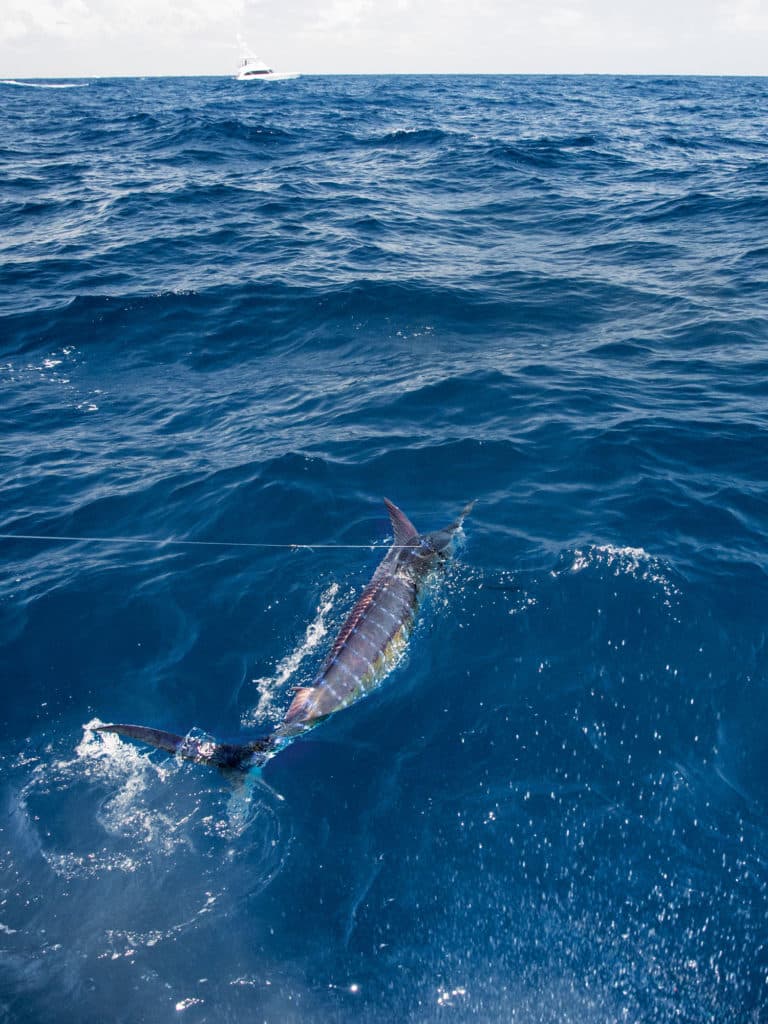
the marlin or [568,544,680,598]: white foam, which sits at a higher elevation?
[568,544,680,598]: white foam

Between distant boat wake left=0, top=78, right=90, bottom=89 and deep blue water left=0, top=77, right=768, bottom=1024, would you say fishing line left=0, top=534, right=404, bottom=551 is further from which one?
distant boat wake left=0, top=78, right=90, bottom=89

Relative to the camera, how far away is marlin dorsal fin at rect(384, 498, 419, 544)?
10336 mm

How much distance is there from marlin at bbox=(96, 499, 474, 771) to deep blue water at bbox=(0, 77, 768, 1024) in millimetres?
308

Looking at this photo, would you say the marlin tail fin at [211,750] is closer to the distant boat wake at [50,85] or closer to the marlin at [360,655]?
the marlin at [360,655]

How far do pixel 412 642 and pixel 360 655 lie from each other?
0.92 metres

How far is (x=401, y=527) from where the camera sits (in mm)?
10469

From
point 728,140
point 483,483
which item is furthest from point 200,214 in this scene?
point 728,140

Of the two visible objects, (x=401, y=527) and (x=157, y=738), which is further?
(x=401, y=527)

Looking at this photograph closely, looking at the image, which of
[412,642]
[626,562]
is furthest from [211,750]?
[626,562]

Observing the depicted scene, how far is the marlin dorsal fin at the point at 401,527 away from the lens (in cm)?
1034

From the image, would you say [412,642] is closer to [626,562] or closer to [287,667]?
[287,667]

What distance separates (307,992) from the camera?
5.86m

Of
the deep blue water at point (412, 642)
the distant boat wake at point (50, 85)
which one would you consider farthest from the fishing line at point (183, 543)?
the distant boat wake at point (50, 85)

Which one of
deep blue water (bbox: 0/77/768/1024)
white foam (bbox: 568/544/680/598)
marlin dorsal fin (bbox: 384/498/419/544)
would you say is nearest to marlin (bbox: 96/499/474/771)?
marlin dorsal fin (bbox: 384/498/419/544)
